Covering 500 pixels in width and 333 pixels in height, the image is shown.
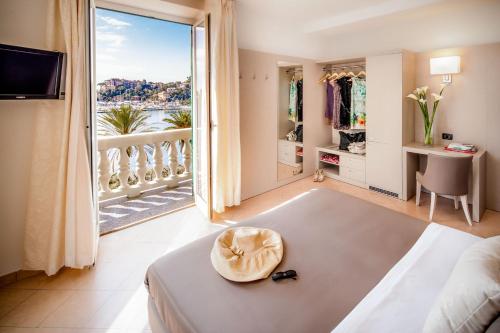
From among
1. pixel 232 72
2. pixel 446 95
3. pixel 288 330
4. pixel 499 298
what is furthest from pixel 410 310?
pixel 446 95

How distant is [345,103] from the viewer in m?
4.50

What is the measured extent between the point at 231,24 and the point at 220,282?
2.98 m

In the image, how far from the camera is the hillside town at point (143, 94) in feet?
13.7

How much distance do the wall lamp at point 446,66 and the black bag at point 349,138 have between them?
1.33 m

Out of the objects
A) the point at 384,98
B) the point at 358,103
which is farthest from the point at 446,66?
the point at 358,103

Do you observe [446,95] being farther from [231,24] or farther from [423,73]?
[231,24]

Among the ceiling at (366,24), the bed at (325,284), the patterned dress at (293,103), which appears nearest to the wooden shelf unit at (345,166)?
the patterned dress at (293,103)

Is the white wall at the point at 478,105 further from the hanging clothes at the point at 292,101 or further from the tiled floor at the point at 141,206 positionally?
the tiled floor at the point at 141,206

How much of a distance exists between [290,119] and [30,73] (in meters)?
Result: 3.32

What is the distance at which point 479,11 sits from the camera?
Result: 3.22 metres

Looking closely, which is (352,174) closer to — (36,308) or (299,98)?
(299,98)

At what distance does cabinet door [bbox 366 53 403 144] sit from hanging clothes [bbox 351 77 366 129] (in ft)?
0.84

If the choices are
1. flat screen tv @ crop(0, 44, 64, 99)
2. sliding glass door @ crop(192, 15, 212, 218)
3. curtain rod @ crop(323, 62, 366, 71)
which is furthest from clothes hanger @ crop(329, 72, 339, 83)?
flat screen tv @ crop(0, 44, 64, 99)

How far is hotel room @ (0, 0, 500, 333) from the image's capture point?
118 cm
